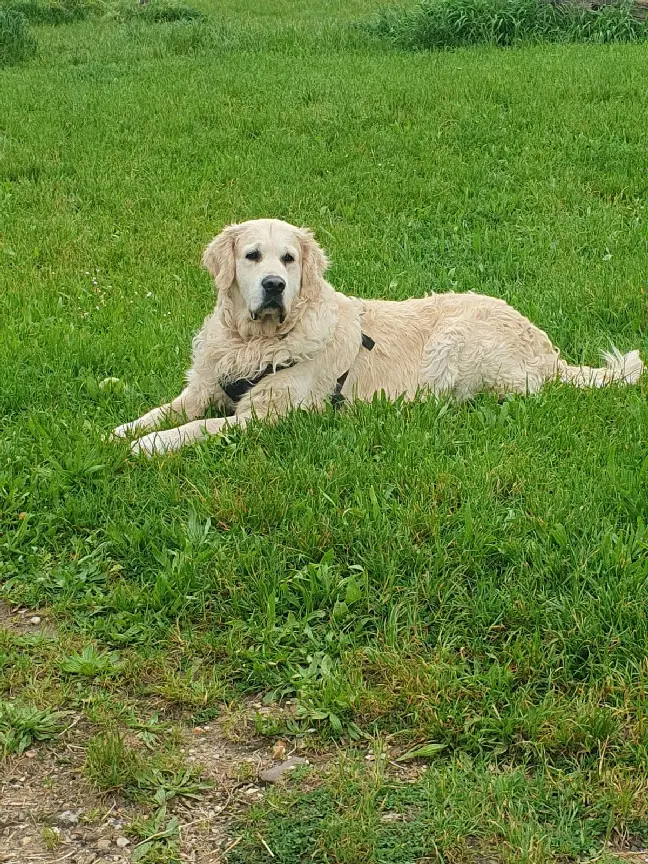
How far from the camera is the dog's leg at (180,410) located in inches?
198

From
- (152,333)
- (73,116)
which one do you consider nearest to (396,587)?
(152,333)

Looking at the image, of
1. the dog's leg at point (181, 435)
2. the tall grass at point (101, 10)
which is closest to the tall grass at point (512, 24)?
the tall grass at point (101, 10)

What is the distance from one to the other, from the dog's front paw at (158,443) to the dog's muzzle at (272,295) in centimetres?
78

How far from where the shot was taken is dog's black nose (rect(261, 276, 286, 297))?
4.93 m

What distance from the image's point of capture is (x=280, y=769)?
3.02 meters

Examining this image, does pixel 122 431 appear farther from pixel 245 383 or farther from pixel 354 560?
pixel 354 560

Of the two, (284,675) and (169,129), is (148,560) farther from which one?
(169,129)

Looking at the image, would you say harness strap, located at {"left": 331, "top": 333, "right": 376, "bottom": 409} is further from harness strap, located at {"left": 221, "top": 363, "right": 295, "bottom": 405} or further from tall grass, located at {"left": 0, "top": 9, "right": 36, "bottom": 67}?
tall grass, located at {"left": 0, "top": 9, "right": 36, "bottom": 67}

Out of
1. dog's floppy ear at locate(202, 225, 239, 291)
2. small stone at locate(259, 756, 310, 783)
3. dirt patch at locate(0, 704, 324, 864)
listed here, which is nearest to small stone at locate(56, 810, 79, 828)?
dirt patch at locate(0, 704, 324, 864)

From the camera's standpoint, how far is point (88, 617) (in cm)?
365

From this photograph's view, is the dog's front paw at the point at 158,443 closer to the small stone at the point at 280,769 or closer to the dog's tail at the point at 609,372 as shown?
the small stone at the point at 280,769

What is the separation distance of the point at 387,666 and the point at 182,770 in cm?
78

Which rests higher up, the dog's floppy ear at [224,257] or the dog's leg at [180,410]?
the dog's floppy ear at [224,257]

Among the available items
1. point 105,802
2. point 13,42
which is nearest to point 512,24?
point 13,42
